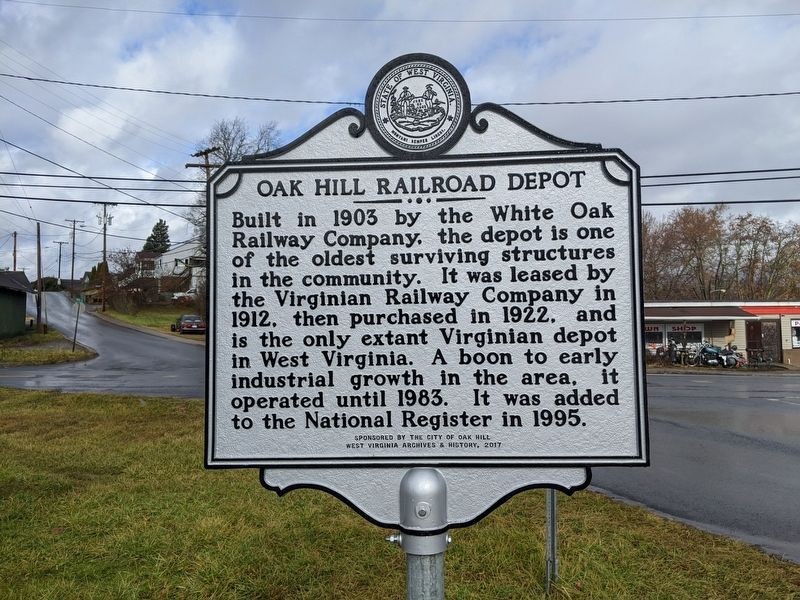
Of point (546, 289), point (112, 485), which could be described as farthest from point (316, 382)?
point (112, 485)

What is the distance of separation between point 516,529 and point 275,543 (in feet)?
5.54

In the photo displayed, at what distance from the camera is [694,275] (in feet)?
165

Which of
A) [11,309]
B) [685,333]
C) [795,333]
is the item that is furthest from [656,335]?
[11,309]

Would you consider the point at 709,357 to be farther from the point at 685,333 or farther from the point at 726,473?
the point at 726,473

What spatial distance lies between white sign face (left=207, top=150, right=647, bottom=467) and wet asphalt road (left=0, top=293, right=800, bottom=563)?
3.38 m

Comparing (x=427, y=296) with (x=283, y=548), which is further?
(x=283, y=548)

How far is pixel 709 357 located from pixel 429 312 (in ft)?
96.2

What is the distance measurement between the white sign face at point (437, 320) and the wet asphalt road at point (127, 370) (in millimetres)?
10876

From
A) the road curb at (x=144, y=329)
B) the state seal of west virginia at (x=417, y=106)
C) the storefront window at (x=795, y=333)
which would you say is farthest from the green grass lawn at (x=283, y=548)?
the storefront window at (x=795, y=333)

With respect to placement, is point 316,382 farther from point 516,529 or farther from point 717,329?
point 717,329

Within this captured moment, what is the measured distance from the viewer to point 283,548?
3.89 metres

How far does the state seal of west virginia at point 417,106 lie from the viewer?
2.26 meters

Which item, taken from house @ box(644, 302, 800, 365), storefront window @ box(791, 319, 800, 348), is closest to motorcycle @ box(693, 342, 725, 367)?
house @ box(644, 302, 800, 365)

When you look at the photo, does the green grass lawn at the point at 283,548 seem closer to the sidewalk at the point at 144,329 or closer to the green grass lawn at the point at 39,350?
the green grass lawn at the point at 39,350
